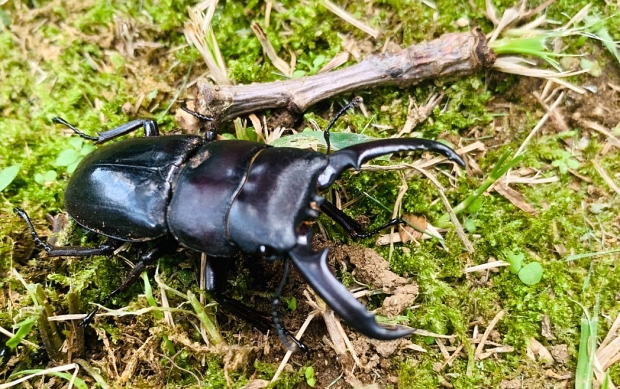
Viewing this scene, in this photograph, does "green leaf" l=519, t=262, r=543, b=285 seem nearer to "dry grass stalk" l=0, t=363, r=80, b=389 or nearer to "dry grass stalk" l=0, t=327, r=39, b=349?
"dry grass stalk" l=0, t=363, r=80, b=389

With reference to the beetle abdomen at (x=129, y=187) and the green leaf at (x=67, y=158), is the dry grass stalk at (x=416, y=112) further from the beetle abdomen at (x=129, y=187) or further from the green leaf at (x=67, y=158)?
the green leaf at (x=67, y=158)

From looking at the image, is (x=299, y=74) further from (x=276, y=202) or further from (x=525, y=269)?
(x=525, y=269)

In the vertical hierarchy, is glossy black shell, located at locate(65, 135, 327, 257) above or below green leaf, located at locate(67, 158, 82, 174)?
above

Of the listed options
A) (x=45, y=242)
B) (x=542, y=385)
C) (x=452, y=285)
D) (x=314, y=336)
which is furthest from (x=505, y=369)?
(x=45, y=242)

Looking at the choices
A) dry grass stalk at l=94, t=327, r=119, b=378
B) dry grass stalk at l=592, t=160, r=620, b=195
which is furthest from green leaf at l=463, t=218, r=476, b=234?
dry grass stalk at l=94, t=327, r=119, b=378

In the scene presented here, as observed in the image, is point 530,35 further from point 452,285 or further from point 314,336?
point 314,336

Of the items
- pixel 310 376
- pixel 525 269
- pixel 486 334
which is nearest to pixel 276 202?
pixel 310 376
